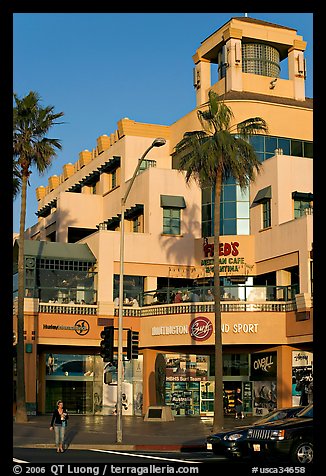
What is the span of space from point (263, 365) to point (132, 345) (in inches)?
706

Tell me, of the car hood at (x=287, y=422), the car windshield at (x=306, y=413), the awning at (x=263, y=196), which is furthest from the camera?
the awning at (x=263, y=196)

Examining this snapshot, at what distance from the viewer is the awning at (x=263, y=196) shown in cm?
5031

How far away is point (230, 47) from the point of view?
5944cm

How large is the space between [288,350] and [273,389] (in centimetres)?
248

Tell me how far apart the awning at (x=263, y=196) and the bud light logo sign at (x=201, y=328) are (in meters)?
9.26

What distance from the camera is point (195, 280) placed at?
176 feet

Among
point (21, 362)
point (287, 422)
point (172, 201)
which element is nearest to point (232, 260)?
point (172, 201)

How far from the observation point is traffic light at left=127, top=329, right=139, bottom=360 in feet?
102

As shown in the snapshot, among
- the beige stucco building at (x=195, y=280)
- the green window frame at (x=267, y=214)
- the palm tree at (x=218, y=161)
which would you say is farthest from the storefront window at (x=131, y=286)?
the palm tree at (x=218, y=161)

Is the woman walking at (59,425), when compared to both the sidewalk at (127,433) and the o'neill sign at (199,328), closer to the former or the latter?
the sidewalk at (127,433)

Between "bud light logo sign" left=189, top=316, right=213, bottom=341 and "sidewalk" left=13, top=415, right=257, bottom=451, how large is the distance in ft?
15.0

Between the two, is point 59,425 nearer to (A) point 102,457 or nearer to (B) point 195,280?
(A) point 102,457

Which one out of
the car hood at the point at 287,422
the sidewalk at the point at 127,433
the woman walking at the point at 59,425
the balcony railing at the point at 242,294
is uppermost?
the balcony railing at the point at 242,294
